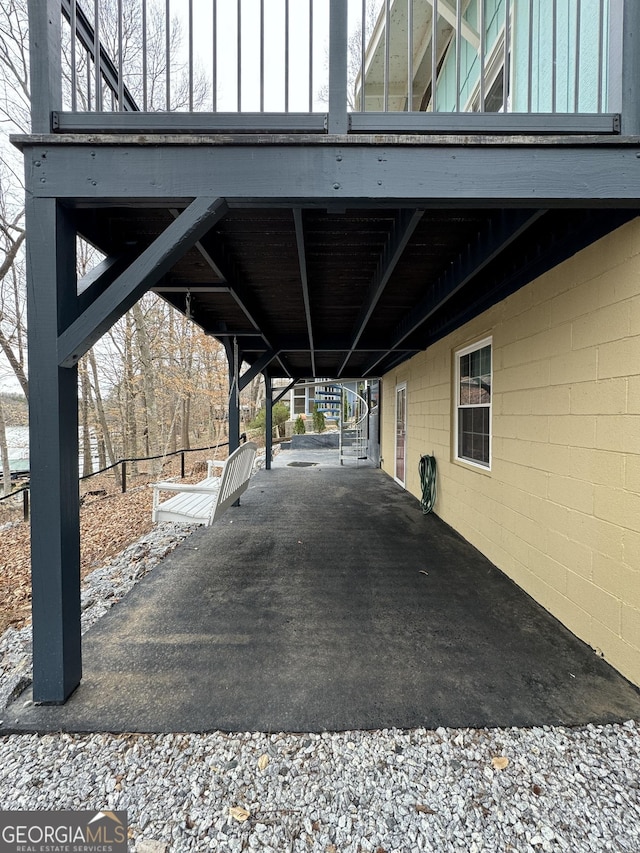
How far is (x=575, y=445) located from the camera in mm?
2436

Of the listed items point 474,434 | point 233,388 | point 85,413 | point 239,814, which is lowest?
point 239,814

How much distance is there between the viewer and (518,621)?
2.59 m

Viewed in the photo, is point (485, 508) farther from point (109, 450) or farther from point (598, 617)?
point (109, 450)

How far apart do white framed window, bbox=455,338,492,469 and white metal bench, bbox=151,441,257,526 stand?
2450 mm

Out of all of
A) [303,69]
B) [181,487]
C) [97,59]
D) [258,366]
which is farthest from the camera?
[258,366]

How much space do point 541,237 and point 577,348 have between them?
868 millimetres

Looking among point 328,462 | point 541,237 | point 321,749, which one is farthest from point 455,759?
point 328,462

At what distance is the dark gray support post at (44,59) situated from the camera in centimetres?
178

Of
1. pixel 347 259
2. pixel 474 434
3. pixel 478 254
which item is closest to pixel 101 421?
pixel 347 259

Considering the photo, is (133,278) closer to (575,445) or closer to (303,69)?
(303,69)

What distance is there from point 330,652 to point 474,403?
2990mm

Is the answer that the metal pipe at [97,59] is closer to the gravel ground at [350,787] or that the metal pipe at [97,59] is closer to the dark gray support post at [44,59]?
the dark gray support post at [44,59]

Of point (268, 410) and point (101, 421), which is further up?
point (268, 410)

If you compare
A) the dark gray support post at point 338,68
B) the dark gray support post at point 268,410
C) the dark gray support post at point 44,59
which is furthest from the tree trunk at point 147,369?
the dark gray support post at point 338,68
